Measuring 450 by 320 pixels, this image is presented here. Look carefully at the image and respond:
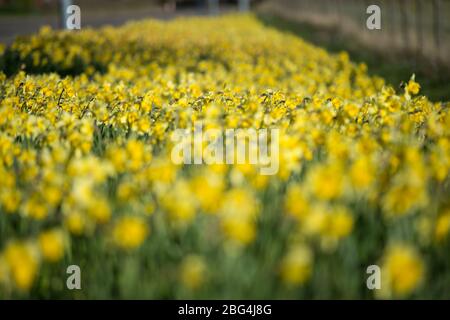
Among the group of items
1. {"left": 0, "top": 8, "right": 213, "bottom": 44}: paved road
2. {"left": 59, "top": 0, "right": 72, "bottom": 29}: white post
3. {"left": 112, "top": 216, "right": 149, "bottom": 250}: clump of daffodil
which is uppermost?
{"left": 0, "top": 8, "right": 213, "bottom": 44}: paved road

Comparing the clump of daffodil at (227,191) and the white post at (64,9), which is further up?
the white post at (64,9)

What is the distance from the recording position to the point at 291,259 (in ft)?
8.15

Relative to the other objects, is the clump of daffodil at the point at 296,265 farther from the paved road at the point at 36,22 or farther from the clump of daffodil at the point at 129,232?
the paved road at the point at 36,22

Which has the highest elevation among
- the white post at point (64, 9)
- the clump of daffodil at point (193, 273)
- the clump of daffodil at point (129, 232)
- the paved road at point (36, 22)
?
the paved road at point (36, 22)

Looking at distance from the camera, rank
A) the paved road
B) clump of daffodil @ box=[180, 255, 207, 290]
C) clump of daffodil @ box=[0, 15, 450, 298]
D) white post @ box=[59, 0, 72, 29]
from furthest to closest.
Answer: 1. the paved road
2. white post @ box=[59, 0, 72, 29]
3. clump of daffodil @ box=[0, 15, 450, 298]
4. clump of daffodil @ box=[180, 255, 207, 290]

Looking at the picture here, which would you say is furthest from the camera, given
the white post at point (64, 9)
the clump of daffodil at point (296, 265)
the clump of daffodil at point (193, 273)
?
the white post at point (64, 9)

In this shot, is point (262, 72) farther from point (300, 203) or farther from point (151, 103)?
point (300, 203)

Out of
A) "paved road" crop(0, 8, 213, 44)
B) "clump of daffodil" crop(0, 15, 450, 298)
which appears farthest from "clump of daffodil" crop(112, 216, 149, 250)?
"paved road" crop(0, 8, 213, 44)

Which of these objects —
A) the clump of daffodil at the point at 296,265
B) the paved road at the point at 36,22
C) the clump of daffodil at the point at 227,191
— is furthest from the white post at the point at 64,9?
the clump of daffodil at the point at 296,265

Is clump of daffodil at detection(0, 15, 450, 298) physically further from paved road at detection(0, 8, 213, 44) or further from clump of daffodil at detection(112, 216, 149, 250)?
paved road at detection(0, 8, 213, 44)

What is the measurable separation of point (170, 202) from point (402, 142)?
61.6 inches

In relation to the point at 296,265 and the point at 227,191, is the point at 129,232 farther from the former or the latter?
the point at 227,191

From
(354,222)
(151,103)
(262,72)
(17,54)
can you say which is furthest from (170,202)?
(17,54)

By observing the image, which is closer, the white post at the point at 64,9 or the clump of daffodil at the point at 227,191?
the clump of daffodil at the point at 227,191
